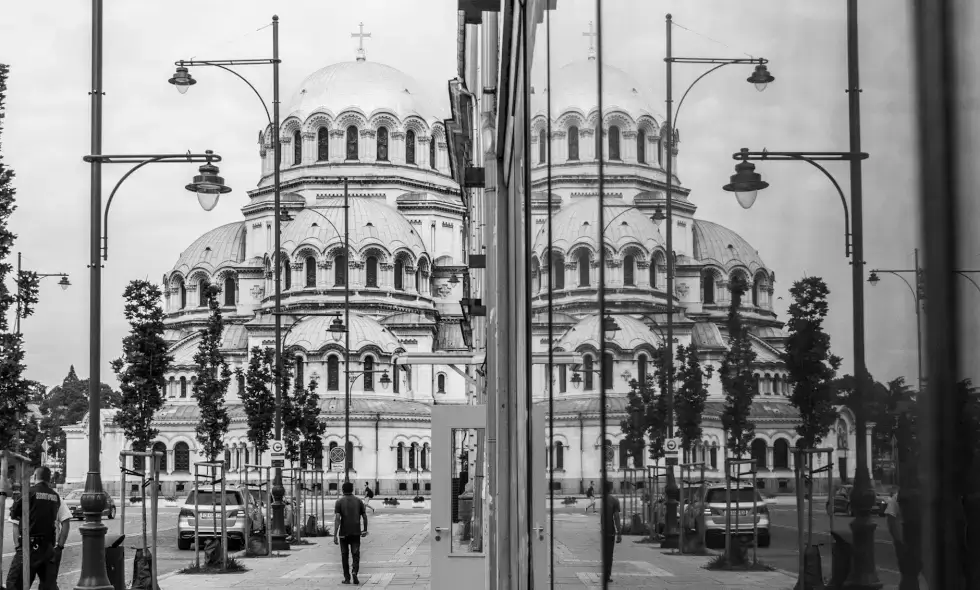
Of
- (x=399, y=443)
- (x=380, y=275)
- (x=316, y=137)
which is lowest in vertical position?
(x=399, y=443)

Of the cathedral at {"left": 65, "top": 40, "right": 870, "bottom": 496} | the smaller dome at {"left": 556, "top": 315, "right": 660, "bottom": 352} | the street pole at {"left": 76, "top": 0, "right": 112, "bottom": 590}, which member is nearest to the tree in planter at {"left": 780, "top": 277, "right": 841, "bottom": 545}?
the smaller dome at {"left": 556, "top": 315, "right": 660, "bottom": 352}

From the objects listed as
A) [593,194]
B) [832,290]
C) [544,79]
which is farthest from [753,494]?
[544,79]

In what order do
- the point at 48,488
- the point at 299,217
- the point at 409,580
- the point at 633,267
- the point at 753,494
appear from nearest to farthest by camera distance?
the point at 753,494, the point at 633,267, the point at 48,488, the point at 409,580, the point at 299,217

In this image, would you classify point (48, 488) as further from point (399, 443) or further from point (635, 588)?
point (399, 443)

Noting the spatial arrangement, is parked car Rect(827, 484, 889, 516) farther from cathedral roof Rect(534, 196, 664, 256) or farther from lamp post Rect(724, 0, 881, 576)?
cathedral roof Rect(534, 196, 664, 256)

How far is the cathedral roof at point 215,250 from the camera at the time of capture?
329ft

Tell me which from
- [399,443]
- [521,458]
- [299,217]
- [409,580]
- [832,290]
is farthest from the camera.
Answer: [299,217]

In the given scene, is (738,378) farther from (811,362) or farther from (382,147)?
(382,147)

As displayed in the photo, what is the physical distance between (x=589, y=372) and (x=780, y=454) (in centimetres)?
128

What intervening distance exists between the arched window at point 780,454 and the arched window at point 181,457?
90.3 m

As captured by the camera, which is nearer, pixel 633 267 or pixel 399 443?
pixel 633 267

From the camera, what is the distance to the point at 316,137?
9525cm

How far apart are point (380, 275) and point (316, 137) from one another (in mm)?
11613

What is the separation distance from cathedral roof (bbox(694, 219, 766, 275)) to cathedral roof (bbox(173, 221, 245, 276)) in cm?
9923
